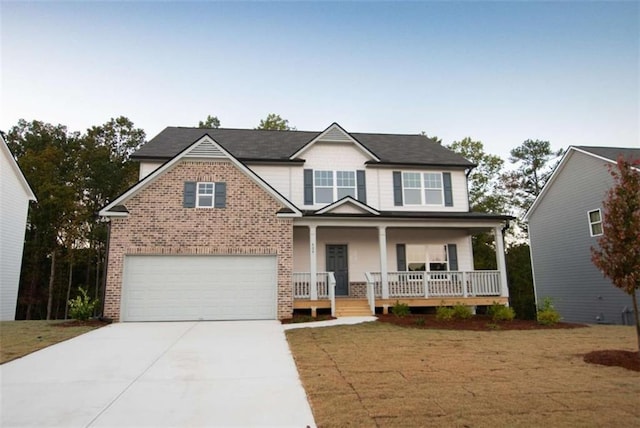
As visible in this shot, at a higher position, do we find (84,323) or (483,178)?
(483,178)

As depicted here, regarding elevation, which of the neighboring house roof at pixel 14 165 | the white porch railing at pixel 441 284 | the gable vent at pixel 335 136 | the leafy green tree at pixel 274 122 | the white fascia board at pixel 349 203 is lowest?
the white porch railing at pixel 441 284

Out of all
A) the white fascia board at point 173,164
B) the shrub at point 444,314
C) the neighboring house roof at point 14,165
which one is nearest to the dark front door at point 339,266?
the white fascia board at point 173,164

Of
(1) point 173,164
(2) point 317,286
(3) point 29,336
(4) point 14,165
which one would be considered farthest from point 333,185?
(4) point 14,165

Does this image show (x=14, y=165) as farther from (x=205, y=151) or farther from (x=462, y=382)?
(x=462, y=382)

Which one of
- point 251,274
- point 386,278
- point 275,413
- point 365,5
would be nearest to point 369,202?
point 386,278

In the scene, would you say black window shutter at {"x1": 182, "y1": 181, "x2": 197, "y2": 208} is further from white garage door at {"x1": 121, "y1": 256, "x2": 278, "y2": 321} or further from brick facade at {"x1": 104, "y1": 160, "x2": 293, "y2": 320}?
white garage door at {"x1": 121, "y1": 256, "x2": 278, "y2": 321}

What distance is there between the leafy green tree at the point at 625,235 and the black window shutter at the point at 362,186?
1040 cm

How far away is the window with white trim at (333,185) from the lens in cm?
1764

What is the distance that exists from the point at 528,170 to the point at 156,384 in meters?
33.8

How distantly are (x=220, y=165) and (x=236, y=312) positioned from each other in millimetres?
5196

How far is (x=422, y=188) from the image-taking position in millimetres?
18375

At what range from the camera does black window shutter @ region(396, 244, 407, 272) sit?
1758 centimetres

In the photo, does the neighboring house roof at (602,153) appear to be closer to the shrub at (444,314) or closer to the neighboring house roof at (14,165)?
the shrub at (444,314)

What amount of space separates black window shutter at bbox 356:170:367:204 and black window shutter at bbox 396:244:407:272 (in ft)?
8.31
